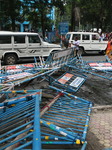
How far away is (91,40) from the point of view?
1491cm

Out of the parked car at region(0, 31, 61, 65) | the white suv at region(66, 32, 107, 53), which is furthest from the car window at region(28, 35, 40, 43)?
the white suv at region(66, 32, 107, 53)

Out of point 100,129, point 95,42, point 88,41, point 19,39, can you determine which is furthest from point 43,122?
point 95,42

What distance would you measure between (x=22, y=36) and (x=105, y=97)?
23.7 ft

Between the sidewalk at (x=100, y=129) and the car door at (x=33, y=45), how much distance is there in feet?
25.5

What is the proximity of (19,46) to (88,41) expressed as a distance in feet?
20.8

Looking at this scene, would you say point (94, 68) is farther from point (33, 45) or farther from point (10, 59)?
point (10, 59)

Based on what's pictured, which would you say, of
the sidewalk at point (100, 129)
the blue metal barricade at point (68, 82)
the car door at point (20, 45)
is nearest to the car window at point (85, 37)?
the car door at point (20, 45)

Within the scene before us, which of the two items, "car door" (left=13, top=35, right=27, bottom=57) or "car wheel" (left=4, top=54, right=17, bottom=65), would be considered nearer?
"car door" (left=13, top=35, right=27, bottom=57)

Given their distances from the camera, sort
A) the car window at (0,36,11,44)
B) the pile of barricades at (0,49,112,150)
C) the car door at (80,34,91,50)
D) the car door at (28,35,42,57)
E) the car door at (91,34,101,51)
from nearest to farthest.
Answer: the pile of barricades at (0,49,112,150) < the car window at (0,36,11,44) < the car door at (28,35,42,57) < the car door at (80,34,91,50) < the car door at (91,34,101,51)

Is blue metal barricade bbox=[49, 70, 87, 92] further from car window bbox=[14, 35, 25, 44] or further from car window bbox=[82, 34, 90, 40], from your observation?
car window bbox=[82, 34, 90, 40]

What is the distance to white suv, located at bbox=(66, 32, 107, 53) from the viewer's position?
14582mm

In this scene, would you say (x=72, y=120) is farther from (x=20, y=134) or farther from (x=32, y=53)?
(x=32, y=53)

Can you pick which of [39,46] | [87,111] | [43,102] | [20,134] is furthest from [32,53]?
[20,134]

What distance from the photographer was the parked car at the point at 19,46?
1068 centimetres
